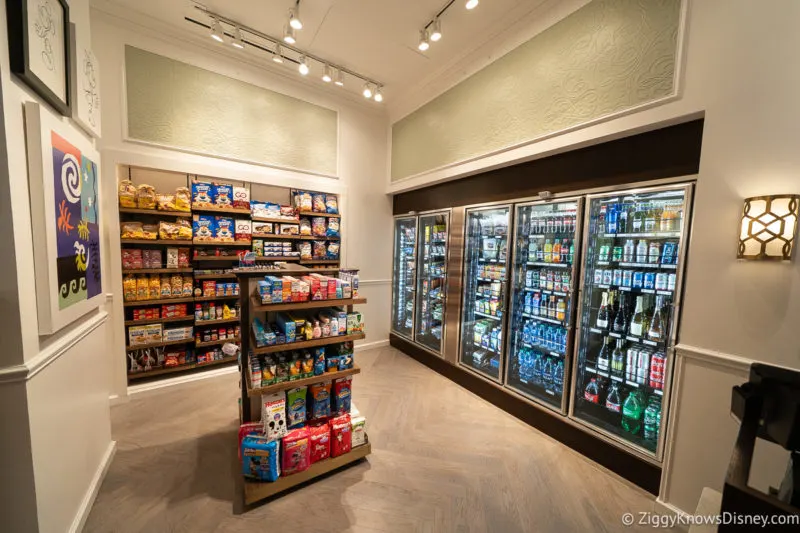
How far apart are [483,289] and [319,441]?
2.37 meters

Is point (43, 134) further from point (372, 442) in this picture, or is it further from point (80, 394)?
point (372, 442)

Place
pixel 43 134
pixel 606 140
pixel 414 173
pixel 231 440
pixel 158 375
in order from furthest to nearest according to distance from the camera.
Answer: pixel 414 173
pixel 158 375
pixel 231 440
pixel 606 140
pixel 43 134

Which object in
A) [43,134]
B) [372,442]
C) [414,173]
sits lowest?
[372,442]

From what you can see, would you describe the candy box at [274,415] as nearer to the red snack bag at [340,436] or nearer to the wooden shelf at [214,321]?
the red snack bag at [340,436]

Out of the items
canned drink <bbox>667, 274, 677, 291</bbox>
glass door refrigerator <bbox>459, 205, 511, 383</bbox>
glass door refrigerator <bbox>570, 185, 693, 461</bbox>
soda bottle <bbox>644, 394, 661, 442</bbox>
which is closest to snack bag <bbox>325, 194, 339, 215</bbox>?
glass door refrigerator <bbox>459, 205, 511, 383</bbox>

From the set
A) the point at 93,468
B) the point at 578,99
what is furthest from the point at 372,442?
the point at 578,99

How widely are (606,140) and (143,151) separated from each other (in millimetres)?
4299

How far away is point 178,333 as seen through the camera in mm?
3324

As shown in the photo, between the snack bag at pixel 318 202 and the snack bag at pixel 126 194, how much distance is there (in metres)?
1.87

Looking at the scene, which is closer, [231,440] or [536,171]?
[231,440]

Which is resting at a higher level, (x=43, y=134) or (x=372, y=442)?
(x=43, y=134)

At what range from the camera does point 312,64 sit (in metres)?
3.48

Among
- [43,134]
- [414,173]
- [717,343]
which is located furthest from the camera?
[414,173]

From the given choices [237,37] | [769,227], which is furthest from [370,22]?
[769,227]
